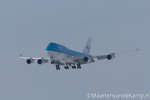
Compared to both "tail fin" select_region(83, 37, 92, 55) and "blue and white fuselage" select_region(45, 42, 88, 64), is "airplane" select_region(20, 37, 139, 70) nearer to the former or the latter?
"blue and white fuselage" select_region(45, 42, 88, 64)

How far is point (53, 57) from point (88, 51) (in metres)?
24.2

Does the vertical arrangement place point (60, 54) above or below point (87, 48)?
above

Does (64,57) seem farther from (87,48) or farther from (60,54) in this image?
(87,48)

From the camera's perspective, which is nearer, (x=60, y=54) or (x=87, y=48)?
(x=60, y=54)

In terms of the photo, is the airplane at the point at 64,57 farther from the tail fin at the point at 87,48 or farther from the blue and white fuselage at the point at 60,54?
the tail fin at the point at 87,48

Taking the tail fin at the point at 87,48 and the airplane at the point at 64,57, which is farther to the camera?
the tail fin at the point at 87,48

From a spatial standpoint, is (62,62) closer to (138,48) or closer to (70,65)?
(70,65)

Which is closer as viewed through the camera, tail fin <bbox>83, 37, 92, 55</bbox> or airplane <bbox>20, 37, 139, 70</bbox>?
airplane <bbox>20, 37, 139, 70</bbox>

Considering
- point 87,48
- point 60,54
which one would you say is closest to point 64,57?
point 60,54

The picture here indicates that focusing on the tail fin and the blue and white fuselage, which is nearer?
the blue and white fuselage

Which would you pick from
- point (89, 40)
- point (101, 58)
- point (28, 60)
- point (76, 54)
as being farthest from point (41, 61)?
point (89, 40)

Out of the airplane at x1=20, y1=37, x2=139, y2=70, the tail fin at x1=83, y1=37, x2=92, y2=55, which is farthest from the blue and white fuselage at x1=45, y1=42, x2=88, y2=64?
the tail fin at x1=83, y1=37, x2=92, y2=55

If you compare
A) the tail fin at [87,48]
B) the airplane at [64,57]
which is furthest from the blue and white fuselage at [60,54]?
the tail fin at [87,48]

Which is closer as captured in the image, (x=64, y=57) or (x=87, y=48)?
(x=64, y=57)
